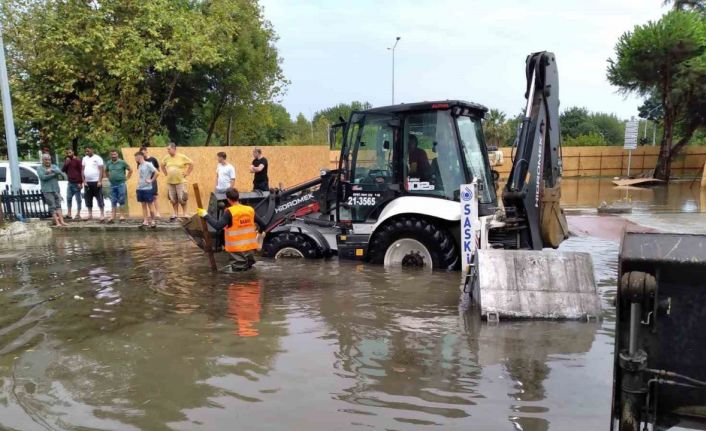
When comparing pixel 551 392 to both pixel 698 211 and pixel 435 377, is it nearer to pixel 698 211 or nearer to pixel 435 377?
pixel 435 377

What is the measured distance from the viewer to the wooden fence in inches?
531

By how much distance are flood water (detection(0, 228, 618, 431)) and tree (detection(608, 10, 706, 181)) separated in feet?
80.6

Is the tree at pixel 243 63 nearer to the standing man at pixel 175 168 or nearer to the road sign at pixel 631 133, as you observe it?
the standing man at pixel 175 168

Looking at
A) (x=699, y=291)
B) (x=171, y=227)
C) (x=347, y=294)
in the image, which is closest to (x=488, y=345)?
(x=347, y=294)

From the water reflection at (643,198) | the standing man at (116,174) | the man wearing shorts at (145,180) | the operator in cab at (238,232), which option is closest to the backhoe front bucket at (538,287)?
the operator in cab at (238,232)

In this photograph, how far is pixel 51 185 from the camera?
12758 mm

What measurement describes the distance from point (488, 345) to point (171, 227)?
9307 millimetres

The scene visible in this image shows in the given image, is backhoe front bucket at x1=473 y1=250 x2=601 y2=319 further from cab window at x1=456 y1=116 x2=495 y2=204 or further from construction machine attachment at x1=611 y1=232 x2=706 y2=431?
construction machine attachment at x1=611 y1=232 x2=706 y2=431

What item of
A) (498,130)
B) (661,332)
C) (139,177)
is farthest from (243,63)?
(498,130)

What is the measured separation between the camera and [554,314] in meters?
5.42

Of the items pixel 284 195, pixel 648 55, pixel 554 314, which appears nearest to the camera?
pixel 554 314

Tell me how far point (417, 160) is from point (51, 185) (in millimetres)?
9223

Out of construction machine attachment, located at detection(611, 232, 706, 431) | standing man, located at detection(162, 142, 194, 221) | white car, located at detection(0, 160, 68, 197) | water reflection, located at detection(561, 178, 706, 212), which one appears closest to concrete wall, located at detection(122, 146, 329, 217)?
white car, located at detection(0, 160, 68, 197)

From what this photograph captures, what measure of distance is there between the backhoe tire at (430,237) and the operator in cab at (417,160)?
2.09ft
